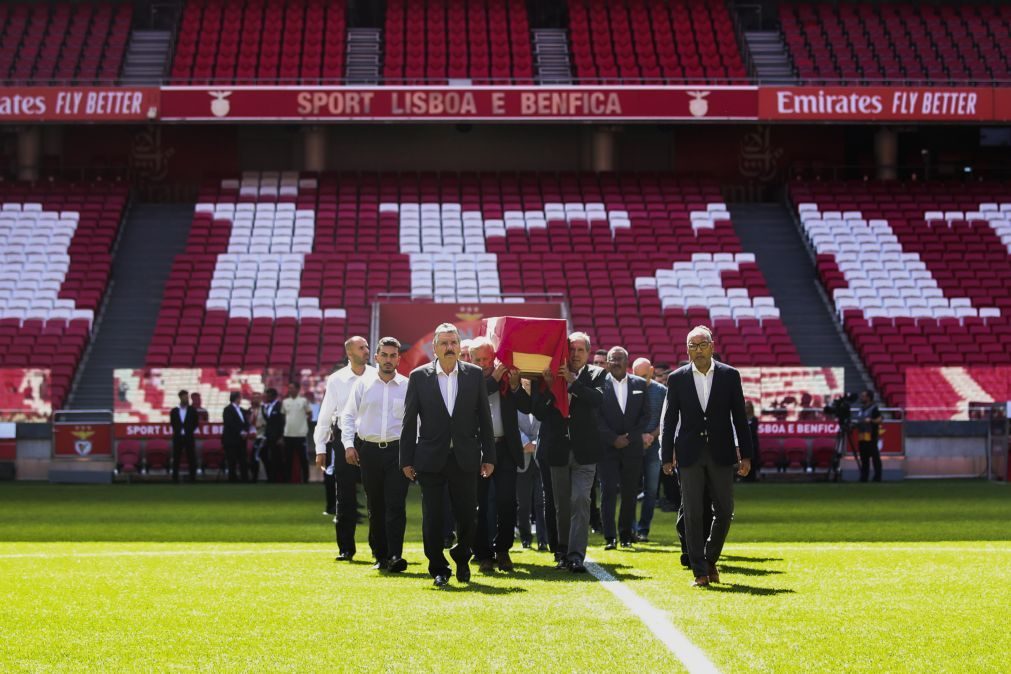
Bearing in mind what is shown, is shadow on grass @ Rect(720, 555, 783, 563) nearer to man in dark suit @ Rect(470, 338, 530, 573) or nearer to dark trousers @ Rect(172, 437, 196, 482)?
man in dark suit @ Rect(470, 338, 530, 573)

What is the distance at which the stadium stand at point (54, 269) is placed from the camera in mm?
29516

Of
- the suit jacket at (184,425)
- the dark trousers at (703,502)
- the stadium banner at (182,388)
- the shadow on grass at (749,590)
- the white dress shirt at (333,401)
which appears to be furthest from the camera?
the stadium banner at (182,388)

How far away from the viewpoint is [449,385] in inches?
412

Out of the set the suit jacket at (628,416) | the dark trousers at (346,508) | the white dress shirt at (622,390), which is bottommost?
the dark trousers at (346,508)

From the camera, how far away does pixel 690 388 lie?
1038 cm

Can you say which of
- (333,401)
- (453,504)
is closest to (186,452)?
(333,401)

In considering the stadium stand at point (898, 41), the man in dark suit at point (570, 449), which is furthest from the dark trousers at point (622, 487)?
the stadium stand at point (898, 41)

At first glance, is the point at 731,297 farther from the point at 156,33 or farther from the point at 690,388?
the point at 690,388

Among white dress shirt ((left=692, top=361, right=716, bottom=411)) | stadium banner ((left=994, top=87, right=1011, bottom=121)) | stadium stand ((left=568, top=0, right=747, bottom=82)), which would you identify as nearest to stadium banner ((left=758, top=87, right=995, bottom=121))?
stadium banner ((left=994, top=87, right=1011, bottom=121))

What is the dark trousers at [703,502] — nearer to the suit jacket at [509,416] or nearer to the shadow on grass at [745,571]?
the shadow on grass at [745,571]

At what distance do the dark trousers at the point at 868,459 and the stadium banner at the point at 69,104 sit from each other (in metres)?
19.5

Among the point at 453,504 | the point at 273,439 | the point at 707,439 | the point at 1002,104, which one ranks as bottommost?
the point at 453,504

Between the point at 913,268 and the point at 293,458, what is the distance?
1625 centimetres

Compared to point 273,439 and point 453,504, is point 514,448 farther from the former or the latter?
point 273,439
